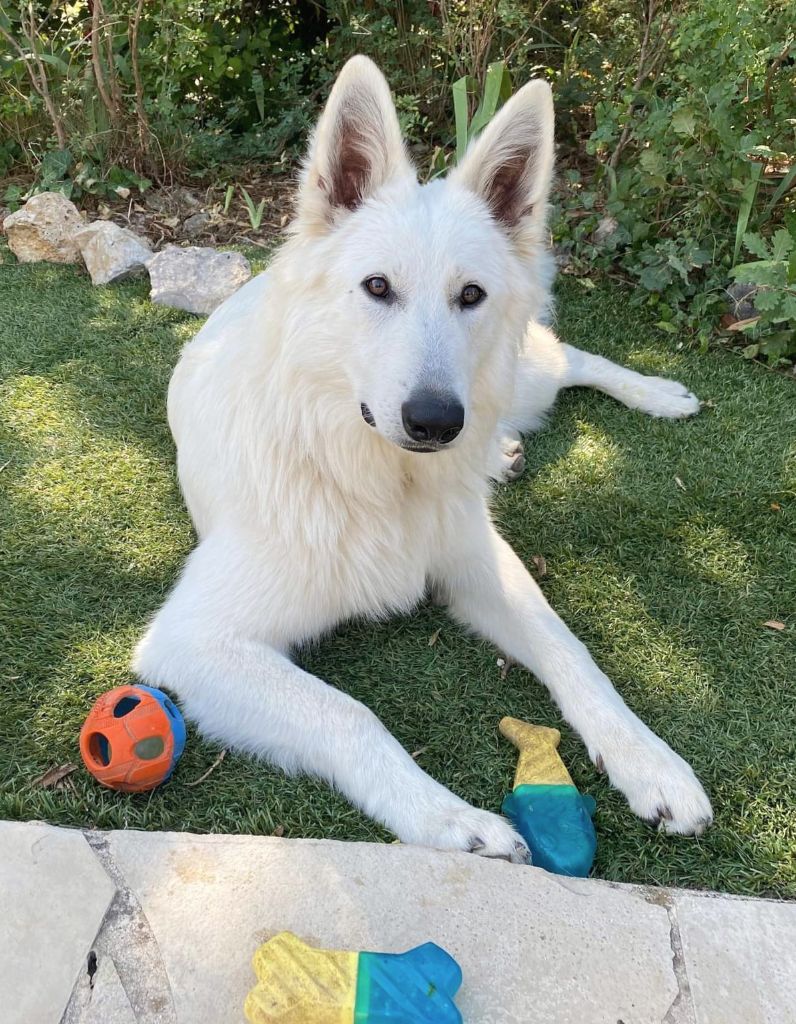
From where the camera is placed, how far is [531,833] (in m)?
2.03

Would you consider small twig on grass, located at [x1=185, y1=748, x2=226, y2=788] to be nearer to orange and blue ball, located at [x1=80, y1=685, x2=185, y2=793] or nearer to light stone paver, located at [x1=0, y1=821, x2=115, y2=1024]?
orange and blue ball, located at [x1=80, y1=685, x2=185, y2=793]

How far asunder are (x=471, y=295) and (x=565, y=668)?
116cm

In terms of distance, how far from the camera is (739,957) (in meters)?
1.69

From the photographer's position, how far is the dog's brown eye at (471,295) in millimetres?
2318

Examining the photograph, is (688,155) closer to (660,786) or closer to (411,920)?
(660,786)

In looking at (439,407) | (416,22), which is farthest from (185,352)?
(416,22)

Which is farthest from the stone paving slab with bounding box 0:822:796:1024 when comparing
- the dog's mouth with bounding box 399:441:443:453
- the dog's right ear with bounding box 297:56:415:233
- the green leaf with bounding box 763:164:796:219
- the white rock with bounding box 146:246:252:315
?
the green leaf with bounding box 763:164:796:219

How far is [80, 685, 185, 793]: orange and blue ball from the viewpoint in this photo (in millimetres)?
2051

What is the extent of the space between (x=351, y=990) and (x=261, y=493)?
1.44 m

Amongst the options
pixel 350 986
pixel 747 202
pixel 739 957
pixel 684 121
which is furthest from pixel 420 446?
pixel 684 121

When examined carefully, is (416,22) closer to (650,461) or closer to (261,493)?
(650,461)

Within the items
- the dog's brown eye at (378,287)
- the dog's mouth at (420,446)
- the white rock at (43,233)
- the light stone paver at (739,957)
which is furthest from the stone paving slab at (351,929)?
the white rock at (43,233)

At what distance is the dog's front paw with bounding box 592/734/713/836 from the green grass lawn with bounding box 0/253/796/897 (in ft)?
0.14

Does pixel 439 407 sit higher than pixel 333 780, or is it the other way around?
pixel 439 407
